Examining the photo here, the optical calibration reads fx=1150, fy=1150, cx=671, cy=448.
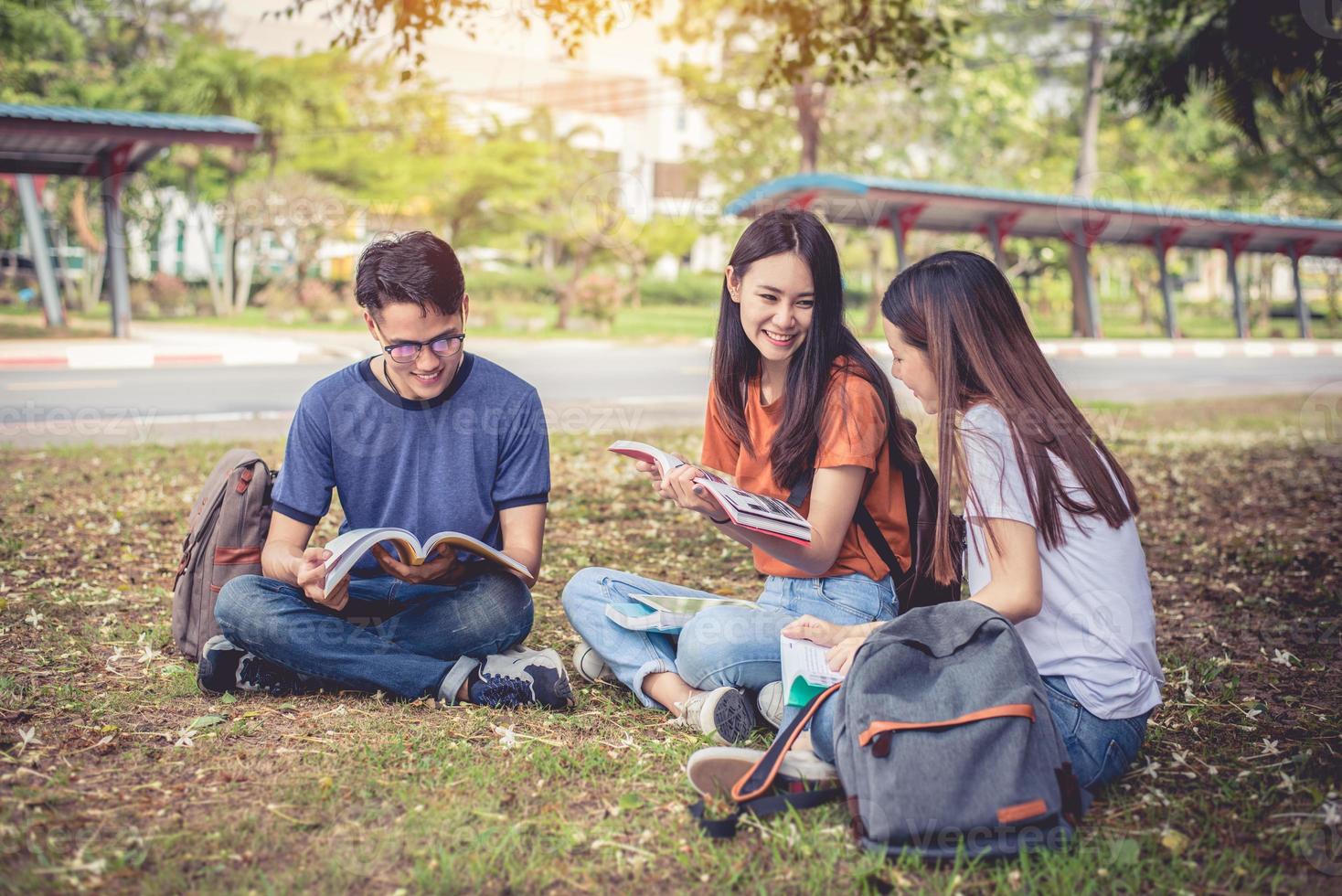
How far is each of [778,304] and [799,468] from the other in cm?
46

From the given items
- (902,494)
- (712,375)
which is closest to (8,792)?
(712,375)

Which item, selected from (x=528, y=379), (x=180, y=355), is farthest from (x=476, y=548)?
(x=180, y=355)

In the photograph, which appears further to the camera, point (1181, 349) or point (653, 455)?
point (1181, 349)

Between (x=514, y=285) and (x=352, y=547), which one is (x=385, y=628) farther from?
(x=514, y=285)

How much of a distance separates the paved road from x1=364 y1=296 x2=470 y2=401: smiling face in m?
5.14

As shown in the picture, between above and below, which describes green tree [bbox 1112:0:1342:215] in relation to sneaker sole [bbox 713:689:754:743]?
above

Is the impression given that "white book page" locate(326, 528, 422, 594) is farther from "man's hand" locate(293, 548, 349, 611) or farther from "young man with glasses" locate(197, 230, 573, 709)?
"young man with glasses" locate(197, 230, 573, 709)

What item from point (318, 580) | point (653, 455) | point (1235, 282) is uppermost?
point (1235, 282)

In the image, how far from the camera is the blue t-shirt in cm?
340

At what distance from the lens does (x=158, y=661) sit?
12.3 ft

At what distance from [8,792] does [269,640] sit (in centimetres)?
77

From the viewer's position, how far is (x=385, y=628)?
346cm

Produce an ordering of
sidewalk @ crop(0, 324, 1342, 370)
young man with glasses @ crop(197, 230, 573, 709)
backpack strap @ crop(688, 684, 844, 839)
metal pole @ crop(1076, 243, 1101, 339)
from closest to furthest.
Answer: backpack strap @ crop(688, 684, 844, 839) < young man with glasses @ crop(197, 230, 573, 709) < sidewalk @ crop(0, 324, 1342, 370) < metal pole @ crop(1076, 243, 1101, 339)

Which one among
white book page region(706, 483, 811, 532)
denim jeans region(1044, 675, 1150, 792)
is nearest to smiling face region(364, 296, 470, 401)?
white book page region(706, 483, 811, 532)
